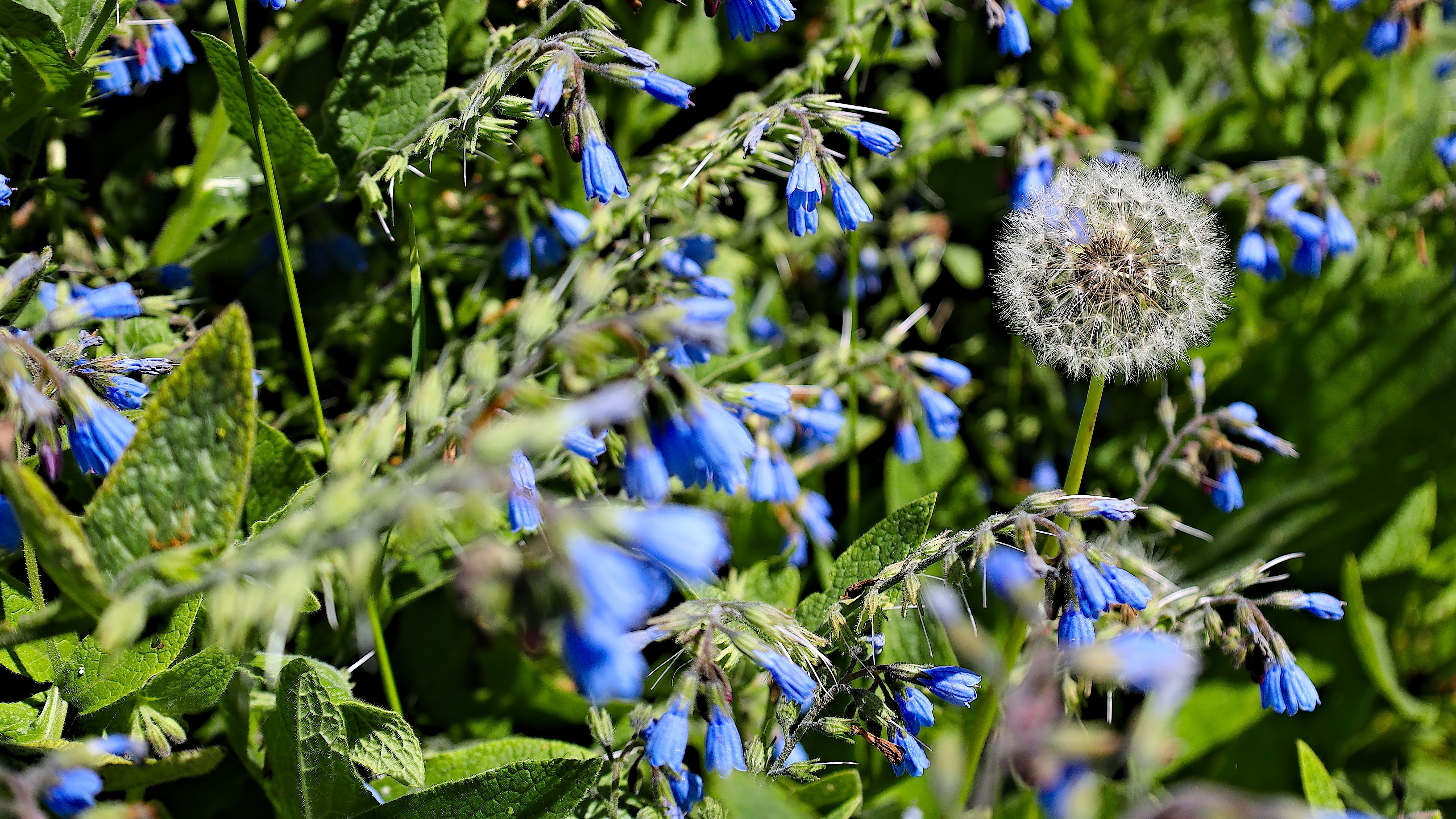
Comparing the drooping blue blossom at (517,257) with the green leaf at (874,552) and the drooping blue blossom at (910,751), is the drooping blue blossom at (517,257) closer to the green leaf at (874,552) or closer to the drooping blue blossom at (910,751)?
the green leaf at (874,552)

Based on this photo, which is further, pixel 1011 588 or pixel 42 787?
pixel 42 787

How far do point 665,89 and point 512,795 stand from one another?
135 cm

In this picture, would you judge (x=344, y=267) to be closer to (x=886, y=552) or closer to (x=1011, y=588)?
(x=886, y=552)

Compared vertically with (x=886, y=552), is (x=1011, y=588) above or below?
above

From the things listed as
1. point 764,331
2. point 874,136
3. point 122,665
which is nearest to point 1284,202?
point 764,331

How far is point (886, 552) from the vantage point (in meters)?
2.12

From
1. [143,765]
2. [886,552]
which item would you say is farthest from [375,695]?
[886,552]

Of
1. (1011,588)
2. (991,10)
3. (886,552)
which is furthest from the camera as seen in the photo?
(991,10)

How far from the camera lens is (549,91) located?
1771 mm

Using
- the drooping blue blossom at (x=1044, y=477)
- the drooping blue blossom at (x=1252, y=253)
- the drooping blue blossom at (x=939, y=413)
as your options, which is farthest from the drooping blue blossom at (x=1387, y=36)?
the drooping blue blossom at (x=939, y=413)

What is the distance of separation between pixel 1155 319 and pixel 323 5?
2228 millimetres

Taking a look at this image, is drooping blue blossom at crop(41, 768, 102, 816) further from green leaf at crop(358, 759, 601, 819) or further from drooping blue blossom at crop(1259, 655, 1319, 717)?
drooping blue blossom at crop(1259, 655, 1319, 717)

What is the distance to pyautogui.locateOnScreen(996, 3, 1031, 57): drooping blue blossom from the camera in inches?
101

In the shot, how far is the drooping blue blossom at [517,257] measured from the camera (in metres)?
2.64
